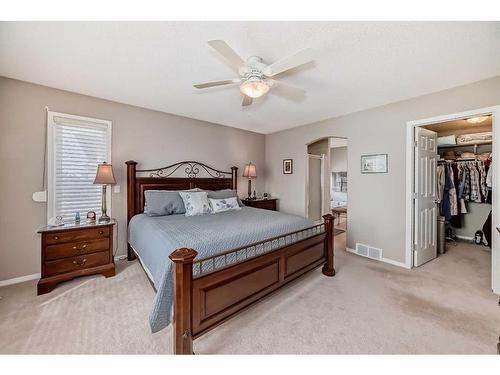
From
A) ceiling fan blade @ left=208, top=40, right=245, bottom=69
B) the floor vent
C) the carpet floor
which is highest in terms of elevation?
ceiling fan blade @ left=208, top=40, right=245, bottom=69

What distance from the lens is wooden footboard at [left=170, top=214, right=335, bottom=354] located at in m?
1.46

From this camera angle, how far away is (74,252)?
2602 mm

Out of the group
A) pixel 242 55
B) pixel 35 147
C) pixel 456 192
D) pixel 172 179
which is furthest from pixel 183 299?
pixel 456 192

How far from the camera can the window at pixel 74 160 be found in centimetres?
290

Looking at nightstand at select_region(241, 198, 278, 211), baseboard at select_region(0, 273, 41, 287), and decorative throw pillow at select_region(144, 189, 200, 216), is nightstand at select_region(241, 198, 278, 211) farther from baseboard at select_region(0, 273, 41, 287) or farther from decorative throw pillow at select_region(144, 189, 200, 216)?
baseboard at select_region(0, 273, 41, 287)

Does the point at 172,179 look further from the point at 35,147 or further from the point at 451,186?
the point at 451,186

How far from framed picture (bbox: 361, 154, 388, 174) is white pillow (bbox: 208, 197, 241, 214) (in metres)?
2.37

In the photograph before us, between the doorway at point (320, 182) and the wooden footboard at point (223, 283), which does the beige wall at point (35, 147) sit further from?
the doorway at point (320, 182)

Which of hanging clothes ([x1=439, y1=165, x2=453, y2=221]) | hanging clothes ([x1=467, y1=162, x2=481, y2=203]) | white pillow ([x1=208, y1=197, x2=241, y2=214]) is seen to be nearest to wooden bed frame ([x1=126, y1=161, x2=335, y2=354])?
white pillow ([x1=208, y1=197, x2=241, y2=214])

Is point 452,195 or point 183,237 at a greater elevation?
point 452,195

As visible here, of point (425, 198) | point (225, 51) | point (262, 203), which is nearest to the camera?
point (225, 51)

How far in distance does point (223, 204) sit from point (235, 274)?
183 centimetres
